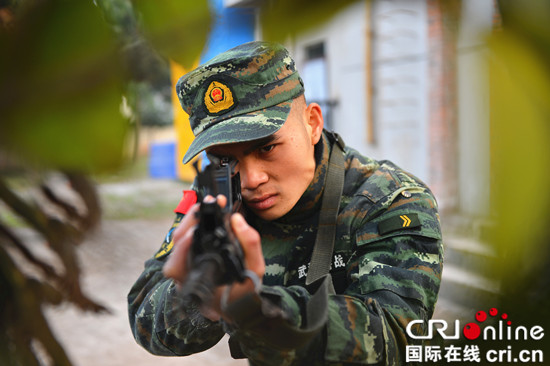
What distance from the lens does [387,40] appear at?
1.02 feet

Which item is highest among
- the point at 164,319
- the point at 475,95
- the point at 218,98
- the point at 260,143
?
the point at 218,98

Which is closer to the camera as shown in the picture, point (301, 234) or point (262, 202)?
point (262, 202)

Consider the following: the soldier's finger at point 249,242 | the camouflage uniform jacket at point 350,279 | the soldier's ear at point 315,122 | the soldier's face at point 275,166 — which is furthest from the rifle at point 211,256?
the soldier's ear at point 315,122

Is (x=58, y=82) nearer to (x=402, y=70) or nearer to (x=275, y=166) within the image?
(x=402, y=70)

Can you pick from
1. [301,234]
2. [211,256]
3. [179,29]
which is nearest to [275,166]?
[301,234]

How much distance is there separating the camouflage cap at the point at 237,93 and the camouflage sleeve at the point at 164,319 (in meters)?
0.32

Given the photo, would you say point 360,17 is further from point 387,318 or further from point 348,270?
point 348,270

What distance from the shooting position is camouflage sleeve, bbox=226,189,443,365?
0.83m

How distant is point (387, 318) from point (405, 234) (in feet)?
0.86

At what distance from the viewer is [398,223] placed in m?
1.24

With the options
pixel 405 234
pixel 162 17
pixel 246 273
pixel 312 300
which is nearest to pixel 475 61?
pixel 162 17

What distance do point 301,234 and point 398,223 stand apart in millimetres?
273

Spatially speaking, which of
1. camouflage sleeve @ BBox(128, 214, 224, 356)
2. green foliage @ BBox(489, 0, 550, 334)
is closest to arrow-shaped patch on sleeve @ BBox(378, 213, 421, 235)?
camouflage sleeve @ BBox(128, 214, 224, 356)

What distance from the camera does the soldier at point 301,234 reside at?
879 millimetres
